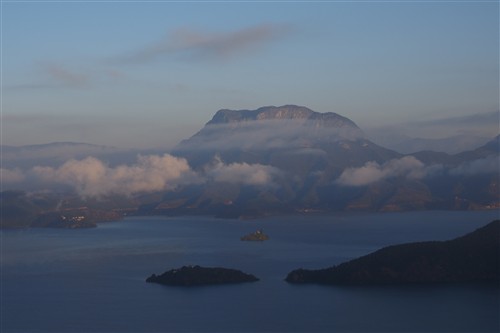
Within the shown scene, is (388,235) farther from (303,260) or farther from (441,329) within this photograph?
(441,329)

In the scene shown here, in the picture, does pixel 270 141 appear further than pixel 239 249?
Yes

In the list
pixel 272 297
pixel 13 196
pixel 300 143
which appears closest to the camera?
pixel 272 297

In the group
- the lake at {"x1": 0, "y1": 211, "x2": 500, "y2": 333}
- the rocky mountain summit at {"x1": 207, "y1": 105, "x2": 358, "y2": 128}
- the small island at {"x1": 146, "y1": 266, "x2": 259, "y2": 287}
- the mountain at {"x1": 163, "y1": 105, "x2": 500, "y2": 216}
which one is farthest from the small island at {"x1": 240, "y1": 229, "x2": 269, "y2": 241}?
the rocky mountain summit at {"x1": 207, "y1": 105, "x2": 358, "y2": 128}

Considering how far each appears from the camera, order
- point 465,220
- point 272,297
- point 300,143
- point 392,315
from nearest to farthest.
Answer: point 392,315
point 272,297
point 465,220
point 300,143

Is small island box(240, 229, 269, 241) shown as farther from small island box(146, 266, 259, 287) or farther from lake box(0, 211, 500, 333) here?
small island box(146, 266, 259, 287)

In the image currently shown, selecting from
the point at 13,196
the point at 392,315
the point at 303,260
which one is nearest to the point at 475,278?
the point at 392,315

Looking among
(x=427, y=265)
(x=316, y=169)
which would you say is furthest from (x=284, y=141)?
(x=427, y=265)
